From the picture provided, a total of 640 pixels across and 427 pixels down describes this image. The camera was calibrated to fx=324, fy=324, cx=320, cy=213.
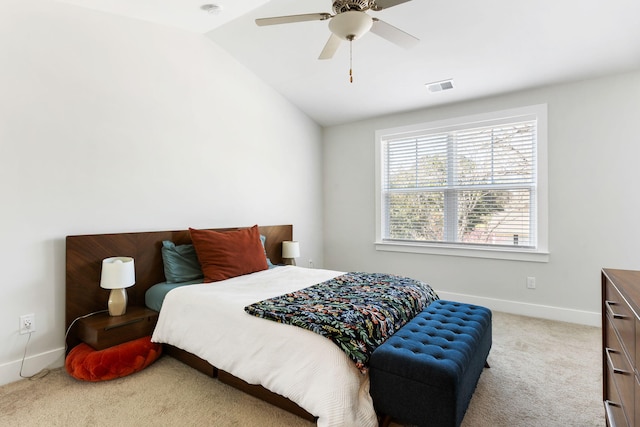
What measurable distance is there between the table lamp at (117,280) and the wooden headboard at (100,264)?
108mm

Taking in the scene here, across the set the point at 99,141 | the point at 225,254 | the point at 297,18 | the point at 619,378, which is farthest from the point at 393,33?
the point at 99,141

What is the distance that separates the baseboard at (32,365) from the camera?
7.21 ft

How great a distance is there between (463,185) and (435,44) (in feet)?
5.50

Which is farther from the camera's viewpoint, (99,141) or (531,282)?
(531,282)

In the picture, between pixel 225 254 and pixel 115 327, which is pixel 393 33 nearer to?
pixel 225 254

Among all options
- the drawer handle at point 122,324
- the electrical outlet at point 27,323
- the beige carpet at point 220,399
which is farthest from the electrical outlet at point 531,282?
the electrical outlet at point 27,323

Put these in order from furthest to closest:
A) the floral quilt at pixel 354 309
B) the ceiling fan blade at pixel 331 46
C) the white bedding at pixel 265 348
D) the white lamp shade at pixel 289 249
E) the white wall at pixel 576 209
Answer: the white lamp shade at pixel 289 249 < the white wall at pixel 576 209 < the ceiling fan blade at pixel 331 46 < the floral quilt at pixel 354 309 < the white bedding at pixel 265 348

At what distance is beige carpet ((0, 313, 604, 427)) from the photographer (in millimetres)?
1800

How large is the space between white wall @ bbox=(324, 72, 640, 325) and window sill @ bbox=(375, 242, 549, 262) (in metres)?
0.06

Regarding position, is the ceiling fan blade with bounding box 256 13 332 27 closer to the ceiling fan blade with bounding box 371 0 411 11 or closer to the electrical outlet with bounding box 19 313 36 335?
the ceiling fan blade with bounding box 371 0 411 11

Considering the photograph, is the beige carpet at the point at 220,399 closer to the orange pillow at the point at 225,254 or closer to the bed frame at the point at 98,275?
the bed frame at the point at 98,275

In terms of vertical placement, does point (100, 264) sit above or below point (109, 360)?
above

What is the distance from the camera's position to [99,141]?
8.66ft

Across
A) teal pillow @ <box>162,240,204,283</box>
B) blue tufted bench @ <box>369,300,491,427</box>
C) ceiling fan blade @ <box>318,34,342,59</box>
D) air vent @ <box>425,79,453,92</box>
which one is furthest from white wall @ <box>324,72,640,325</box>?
teal pillow @ <box>162,240,204,283</box>
